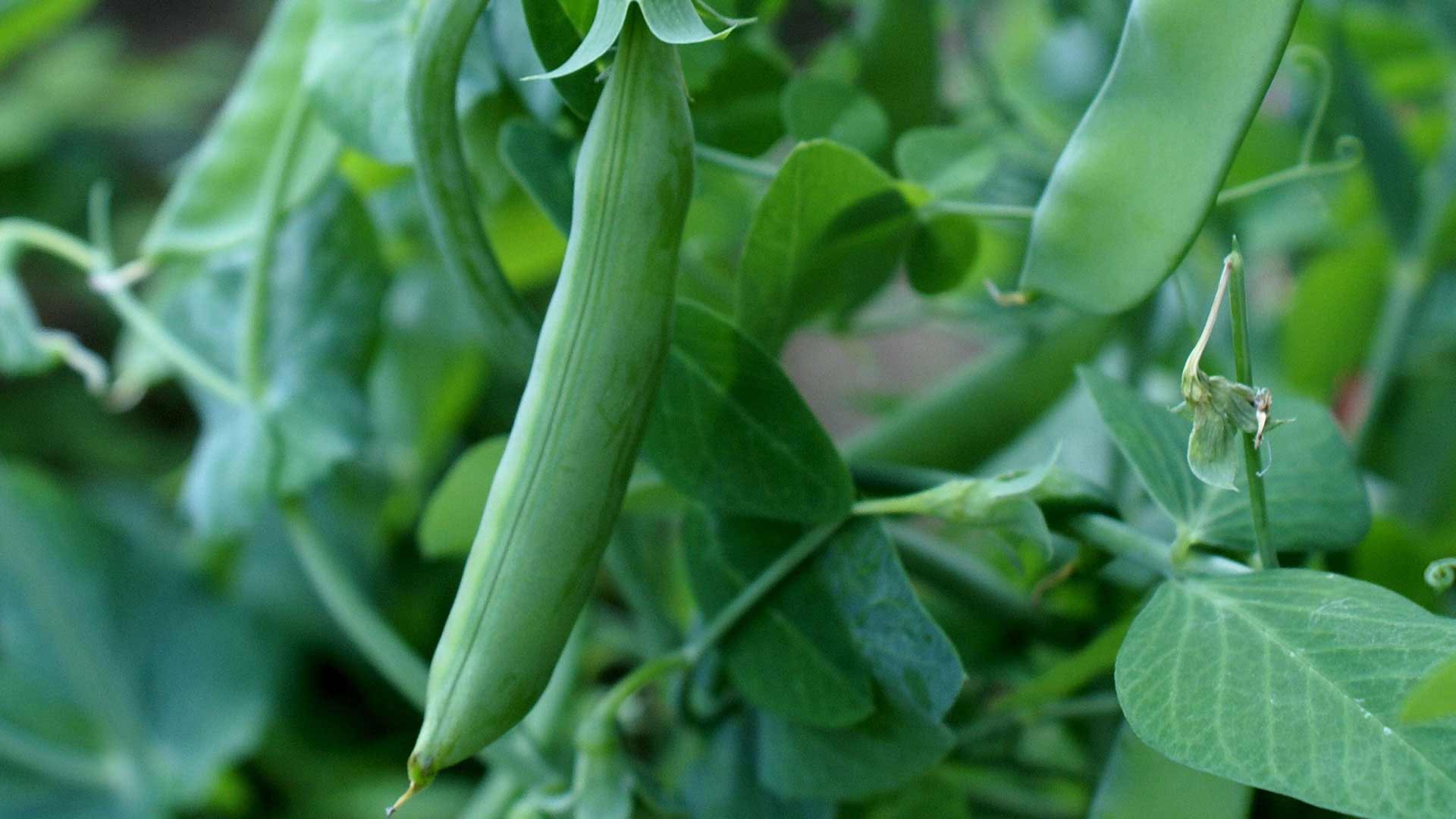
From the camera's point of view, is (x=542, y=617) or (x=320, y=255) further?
(x=320, y=255)

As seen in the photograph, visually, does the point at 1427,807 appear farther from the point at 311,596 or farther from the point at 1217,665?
the point at 311,596

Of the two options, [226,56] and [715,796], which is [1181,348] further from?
[226,56]

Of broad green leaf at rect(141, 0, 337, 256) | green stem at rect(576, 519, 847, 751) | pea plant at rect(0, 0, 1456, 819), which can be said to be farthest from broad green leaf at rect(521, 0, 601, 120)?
broad green leaf at rect(141, 0, 337, 256)

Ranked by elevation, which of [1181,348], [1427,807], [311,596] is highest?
[1427,807]

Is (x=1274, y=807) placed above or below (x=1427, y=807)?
below

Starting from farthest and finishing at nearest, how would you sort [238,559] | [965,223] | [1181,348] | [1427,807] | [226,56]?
[226,56]
[238,559]
[1181,348]
[965,223]
[1427,807]

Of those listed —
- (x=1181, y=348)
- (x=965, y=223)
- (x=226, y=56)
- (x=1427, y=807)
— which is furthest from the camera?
(x=226, y=56)

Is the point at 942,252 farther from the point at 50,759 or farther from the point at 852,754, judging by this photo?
the point at 50,759

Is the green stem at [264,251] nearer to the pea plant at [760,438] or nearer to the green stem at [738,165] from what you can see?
the pea plant at [760,438]

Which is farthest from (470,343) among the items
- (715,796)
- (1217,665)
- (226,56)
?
(226,56)
